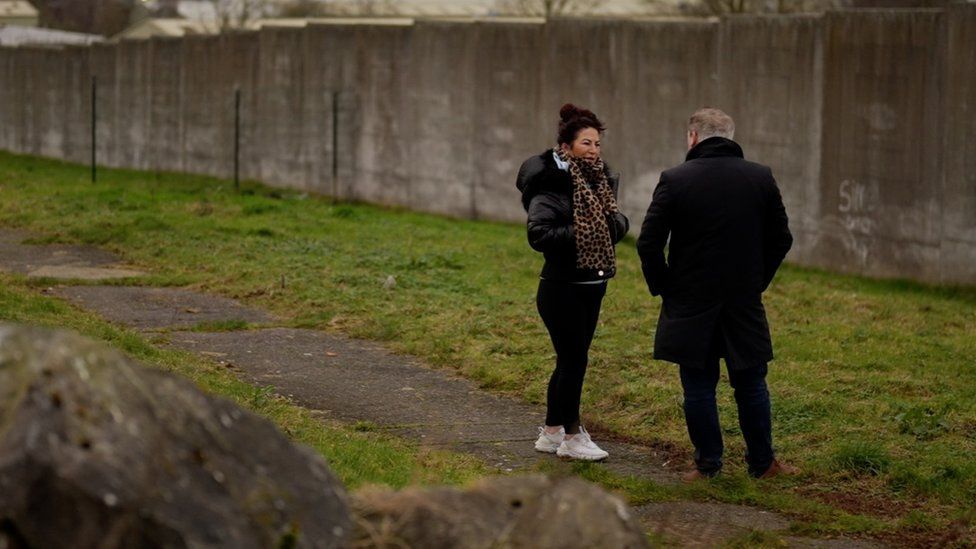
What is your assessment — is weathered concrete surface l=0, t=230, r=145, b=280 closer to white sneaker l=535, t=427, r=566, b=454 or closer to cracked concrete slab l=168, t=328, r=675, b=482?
cracked concrete slab l=168, t=328, r=675, b=482

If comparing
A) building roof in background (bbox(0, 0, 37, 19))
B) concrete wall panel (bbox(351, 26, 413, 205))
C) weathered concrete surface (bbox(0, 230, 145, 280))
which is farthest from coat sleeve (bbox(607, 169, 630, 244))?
building roof in background (bbox(0, 0, 37, 19))

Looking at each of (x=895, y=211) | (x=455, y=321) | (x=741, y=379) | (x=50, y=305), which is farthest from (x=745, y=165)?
(x=895, y=211)

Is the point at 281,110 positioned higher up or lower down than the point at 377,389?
higher up

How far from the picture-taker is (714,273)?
24.3 feet

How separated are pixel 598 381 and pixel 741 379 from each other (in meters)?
2.21

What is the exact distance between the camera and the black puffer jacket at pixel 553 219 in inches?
305

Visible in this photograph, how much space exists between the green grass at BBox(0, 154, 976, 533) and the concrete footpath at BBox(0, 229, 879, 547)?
0.71 feet

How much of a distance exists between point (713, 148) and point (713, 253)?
521 millimetres

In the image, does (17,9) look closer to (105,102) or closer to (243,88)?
(105,102)

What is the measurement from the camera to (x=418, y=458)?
24.7 ft

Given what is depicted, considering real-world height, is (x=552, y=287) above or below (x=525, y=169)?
below

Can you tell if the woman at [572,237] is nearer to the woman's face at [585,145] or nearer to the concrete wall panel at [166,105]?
the woman's face at [585,145]

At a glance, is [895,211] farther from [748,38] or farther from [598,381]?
[598,381]

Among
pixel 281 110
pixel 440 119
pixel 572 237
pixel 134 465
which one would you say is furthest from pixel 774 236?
pixel 281 110
